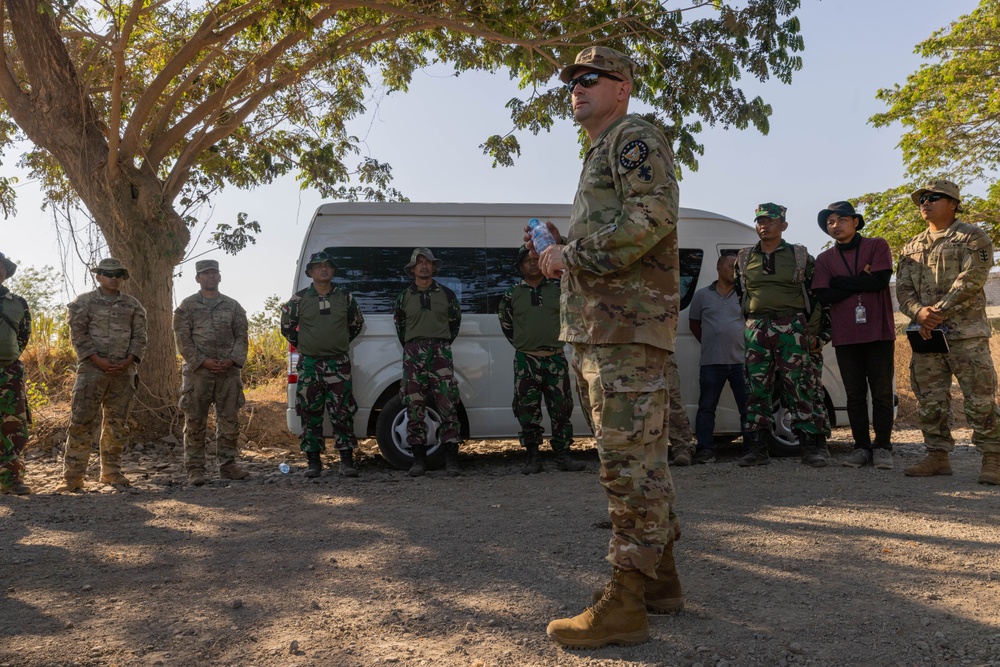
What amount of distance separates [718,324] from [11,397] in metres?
5.83

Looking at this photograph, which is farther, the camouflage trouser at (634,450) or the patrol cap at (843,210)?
the patrol cap at (843,210)

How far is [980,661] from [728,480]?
11.1ft

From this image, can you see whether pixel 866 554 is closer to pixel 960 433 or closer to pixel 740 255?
pixel 740 255

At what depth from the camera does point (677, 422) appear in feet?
22.1

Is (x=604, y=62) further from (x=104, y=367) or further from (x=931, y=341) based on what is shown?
(x=104, y=367)

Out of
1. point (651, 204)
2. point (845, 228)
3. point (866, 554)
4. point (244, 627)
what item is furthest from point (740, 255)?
point (244, 627)

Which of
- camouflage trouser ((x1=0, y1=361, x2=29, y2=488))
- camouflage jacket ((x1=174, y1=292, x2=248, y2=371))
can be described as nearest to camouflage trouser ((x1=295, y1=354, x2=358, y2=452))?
camouflage jacket ((x1=174, y1=292, x2=248, y2=371))

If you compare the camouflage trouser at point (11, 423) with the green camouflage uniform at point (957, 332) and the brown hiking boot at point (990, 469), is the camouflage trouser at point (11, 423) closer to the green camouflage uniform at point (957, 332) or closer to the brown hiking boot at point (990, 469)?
the green camouflage uniform at point (957, 332)

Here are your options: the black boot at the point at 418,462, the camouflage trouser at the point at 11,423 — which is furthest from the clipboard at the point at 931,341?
the camouflage trouser at the point at 11,423

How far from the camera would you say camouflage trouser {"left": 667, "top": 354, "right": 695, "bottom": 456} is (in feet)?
21.8

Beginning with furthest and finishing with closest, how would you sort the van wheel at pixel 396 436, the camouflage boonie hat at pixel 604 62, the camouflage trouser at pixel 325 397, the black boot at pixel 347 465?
the van wheel at pixel 396 436, the black boot at pixel 347 465, the camouflage trouser at pixel 325 397, the camouflage boonie hat at pixel 604 62

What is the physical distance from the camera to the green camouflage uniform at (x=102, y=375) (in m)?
6.33

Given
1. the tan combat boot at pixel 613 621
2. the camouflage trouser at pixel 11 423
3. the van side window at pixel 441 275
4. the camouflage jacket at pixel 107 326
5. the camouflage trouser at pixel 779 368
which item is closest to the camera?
the tan combat boot at pixel 613 621

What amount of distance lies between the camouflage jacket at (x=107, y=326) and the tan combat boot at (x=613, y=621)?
5105 millimetres
